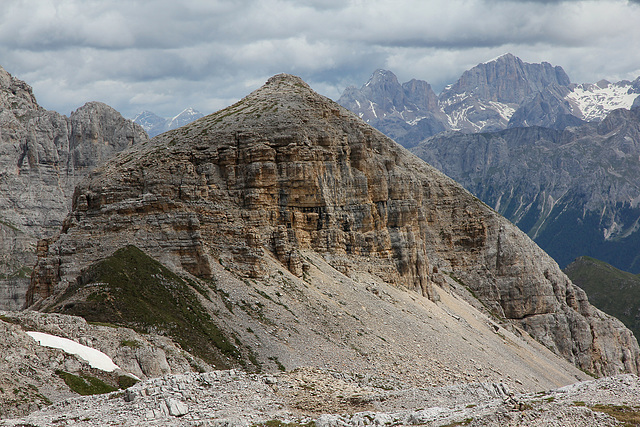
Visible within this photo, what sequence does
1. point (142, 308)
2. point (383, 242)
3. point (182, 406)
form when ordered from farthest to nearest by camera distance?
point (383, 242) → point (142, 308) → point (182, 406)

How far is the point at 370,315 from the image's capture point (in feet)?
297

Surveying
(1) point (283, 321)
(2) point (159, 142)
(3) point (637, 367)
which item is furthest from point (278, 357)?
(3) point (637, 367)

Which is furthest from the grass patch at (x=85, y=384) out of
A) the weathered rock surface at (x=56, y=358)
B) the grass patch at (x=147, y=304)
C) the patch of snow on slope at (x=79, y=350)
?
the grass patch at (x=147, y=304)

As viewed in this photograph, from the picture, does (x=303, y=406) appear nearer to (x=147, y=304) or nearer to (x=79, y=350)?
(x=79, y=350)

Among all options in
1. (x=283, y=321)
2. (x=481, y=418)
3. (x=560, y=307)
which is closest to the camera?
(x=481, y=418)

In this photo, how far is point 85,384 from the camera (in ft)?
176

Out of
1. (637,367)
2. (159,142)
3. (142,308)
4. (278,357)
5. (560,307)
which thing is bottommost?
(637,367)

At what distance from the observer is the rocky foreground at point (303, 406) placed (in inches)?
1674

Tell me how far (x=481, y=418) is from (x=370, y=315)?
1893 inches

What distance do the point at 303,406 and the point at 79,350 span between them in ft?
60.3

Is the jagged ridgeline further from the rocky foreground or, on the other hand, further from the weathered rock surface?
the rocky foreground

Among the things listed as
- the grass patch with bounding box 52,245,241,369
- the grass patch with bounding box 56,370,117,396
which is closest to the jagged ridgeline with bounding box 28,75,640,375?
the grass patch with bounding box 52,245,241,369

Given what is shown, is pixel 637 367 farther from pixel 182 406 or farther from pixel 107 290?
pixel 182 406

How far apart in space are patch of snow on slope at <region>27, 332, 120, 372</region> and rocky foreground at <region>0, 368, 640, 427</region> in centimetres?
854
